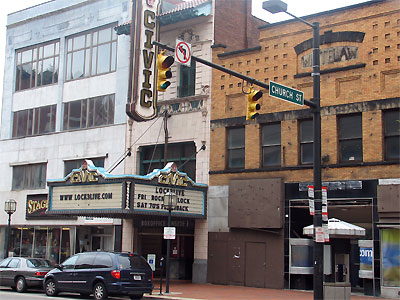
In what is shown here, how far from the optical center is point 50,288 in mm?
22297

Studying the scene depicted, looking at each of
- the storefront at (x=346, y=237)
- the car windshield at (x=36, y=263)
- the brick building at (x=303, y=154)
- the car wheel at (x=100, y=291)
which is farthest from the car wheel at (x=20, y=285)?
the storefront at (x=346, y=237)

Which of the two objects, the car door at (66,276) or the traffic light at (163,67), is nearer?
the traffic light at (163,67)

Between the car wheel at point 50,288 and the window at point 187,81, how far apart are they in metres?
12.2

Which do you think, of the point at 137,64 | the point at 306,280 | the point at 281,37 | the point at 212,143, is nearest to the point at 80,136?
the point at 137,64

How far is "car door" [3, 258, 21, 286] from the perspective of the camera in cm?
2491

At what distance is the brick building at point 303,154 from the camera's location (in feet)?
74.9

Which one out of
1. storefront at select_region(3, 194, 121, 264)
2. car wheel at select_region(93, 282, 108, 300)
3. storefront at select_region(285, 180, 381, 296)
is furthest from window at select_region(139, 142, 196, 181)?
car wheel at select_region(93, 282, 108, 300)

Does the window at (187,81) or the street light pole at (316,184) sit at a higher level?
the window at (187,81)

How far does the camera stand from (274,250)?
83.0 ft

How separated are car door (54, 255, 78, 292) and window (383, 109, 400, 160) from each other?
12.7m

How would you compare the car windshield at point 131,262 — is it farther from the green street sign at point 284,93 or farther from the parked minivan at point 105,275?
the green street sign at point 284,93

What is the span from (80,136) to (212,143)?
10.1m

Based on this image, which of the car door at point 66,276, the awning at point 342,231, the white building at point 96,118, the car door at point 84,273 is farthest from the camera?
the white building at point 96,118

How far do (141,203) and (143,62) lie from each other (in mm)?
7605
